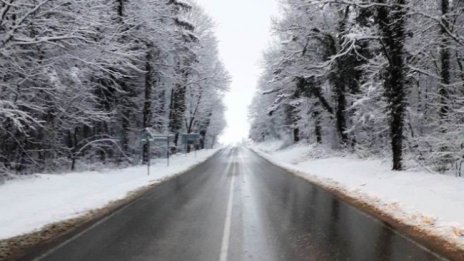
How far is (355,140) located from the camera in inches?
1240

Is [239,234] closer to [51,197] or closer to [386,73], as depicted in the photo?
[51,197]

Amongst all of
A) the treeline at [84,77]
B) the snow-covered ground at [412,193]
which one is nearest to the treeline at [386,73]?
the snow-covered ground at [412,193]

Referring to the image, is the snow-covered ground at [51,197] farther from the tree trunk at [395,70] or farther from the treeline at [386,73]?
the treeline at [386,73]

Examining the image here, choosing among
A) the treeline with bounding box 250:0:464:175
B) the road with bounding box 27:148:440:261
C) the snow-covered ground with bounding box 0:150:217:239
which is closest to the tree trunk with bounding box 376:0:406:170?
the treeline with bounding box 250:0:464:175

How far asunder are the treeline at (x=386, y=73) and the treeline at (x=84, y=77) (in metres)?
8.65

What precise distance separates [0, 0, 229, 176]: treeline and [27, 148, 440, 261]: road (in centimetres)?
571

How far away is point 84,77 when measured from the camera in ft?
68.7

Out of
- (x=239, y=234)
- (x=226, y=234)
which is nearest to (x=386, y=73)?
(x=239, y=234)

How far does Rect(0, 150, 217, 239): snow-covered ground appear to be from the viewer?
1089 cm

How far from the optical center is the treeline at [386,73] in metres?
18.3

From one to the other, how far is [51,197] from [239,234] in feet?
25.4

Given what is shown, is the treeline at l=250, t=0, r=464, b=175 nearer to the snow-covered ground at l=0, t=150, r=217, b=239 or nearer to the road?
the road

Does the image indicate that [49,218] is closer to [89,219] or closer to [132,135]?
[89,219]

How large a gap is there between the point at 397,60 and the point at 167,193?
10.5 metres
